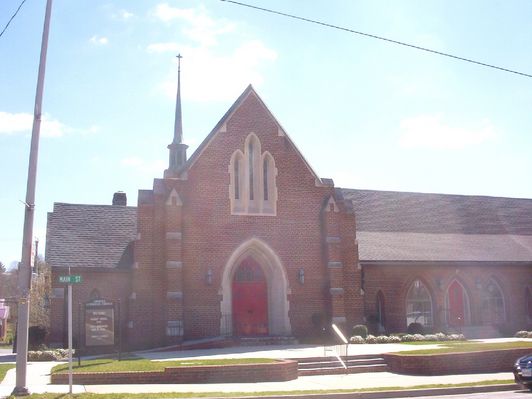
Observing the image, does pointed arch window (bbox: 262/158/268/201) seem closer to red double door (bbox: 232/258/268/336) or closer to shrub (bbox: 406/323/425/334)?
red double door (bbox: 232/258/268/336)

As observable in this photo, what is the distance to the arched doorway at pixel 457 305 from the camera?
31.6 m

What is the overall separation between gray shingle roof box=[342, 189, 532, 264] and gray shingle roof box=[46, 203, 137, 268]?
11483 millimetres

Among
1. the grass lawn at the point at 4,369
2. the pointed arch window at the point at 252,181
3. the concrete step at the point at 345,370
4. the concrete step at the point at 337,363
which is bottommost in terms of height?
the concrete step at the point at 345,370

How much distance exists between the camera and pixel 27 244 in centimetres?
1361

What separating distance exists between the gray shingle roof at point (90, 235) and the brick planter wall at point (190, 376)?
466 inches

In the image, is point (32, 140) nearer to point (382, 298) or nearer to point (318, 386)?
point (318, 386)

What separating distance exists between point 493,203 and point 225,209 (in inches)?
762

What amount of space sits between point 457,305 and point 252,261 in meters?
11.5

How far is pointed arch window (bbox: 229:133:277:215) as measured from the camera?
27312 millimetres

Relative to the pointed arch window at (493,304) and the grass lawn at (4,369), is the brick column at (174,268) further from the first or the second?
the pointed arch window at (493,304)

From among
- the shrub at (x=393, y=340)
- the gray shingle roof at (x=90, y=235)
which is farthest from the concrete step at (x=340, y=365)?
the gray shingle roof at (x=90, y=235)

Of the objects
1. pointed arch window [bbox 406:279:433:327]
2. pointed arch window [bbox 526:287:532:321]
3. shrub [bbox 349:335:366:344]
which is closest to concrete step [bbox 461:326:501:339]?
pointed arch window [bbox 406:279:433:327]

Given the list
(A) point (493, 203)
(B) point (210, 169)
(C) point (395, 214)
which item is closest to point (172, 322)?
(B) point (210, 169)

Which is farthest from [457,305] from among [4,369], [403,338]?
[4,369]
